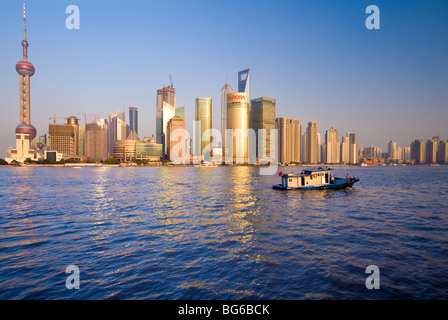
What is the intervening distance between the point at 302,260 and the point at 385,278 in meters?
4.88
